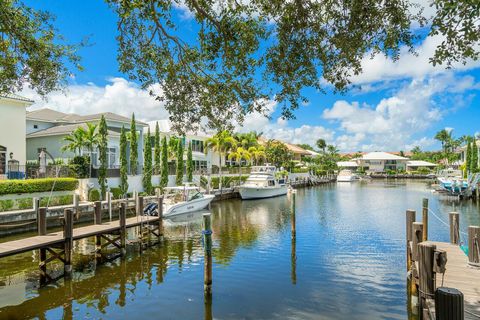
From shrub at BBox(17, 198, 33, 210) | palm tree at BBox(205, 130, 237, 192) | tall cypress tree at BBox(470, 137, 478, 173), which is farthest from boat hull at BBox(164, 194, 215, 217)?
tall cypress tree at BBox(470, 137, 478, 173)

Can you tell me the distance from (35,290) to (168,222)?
47.2ft

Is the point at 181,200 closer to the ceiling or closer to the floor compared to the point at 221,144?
closer to the floor

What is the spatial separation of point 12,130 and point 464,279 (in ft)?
109

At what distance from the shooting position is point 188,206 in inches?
1203

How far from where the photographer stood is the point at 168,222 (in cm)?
2709

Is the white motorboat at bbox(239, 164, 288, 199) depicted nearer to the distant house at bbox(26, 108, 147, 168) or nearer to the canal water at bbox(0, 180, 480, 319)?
the distant house at bbox(26, 108, 147, 168)

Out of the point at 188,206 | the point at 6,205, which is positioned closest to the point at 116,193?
the point at 188,206

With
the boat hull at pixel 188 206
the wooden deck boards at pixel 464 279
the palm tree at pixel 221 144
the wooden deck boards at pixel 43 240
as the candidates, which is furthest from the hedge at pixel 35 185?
the palm tree at pixel 221 144

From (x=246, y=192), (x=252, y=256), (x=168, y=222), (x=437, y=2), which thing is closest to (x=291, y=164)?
(x=246, y=192)

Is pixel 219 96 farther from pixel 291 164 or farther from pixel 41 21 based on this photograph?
pixel 291 164

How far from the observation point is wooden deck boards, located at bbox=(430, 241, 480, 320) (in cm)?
781

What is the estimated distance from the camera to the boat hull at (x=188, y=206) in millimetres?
28723

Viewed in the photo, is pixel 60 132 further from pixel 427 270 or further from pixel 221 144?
pixel 427 270

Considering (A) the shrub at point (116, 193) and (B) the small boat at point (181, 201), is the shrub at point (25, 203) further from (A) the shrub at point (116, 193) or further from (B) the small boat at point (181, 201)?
(B) the small boat at point (181, 201)
